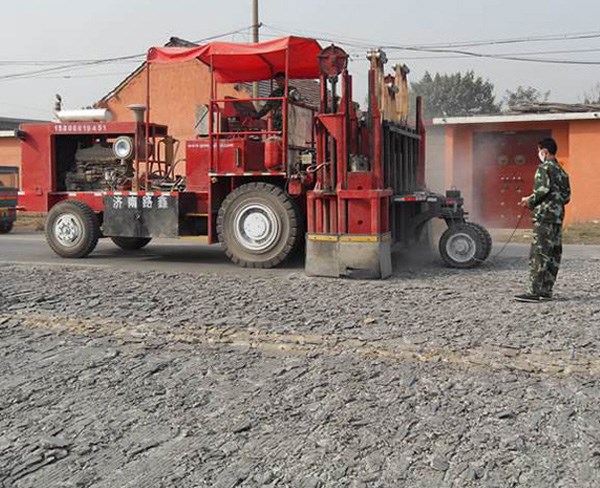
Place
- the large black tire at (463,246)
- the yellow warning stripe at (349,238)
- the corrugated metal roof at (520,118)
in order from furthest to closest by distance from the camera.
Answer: the corrugated metal roof at (520,118), the large black tire at (463,246), the yellow warning stripe at (349,238)

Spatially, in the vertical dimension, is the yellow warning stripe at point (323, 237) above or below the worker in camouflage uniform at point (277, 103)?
below

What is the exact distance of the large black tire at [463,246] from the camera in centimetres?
1041

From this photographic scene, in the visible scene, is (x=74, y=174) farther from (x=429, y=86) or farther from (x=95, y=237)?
(x=429, y=86)

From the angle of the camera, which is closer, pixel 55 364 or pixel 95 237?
pixel 55 364

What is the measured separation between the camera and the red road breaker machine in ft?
31.2

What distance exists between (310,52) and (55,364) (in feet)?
23.0

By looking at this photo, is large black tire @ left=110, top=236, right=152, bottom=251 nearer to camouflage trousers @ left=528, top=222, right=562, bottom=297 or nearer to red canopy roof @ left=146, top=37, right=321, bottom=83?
red canopy roof @ left=146, top=37, right=321, bottom=83

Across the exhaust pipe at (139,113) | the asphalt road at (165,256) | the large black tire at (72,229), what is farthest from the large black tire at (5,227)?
the exhaust pipe at (139,113)

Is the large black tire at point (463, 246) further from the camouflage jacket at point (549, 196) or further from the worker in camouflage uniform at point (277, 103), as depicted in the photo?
the worker in camouflage uniform at point (277, 103)

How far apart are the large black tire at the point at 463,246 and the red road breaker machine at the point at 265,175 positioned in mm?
17

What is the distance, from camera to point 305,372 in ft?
16.9

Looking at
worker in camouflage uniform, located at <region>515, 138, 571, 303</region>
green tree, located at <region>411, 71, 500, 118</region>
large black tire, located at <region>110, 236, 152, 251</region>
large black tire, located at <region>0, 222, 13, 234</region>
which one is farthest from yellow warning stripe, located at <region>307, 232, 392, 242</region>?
green tree, located at <region>411, 71, 500, 118</region>

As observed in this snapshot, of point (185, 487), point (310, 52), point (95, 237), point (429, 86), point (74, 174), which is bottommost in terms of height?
point (185, 487)

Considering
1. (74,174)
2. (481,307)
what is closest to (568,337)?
(481,307)
